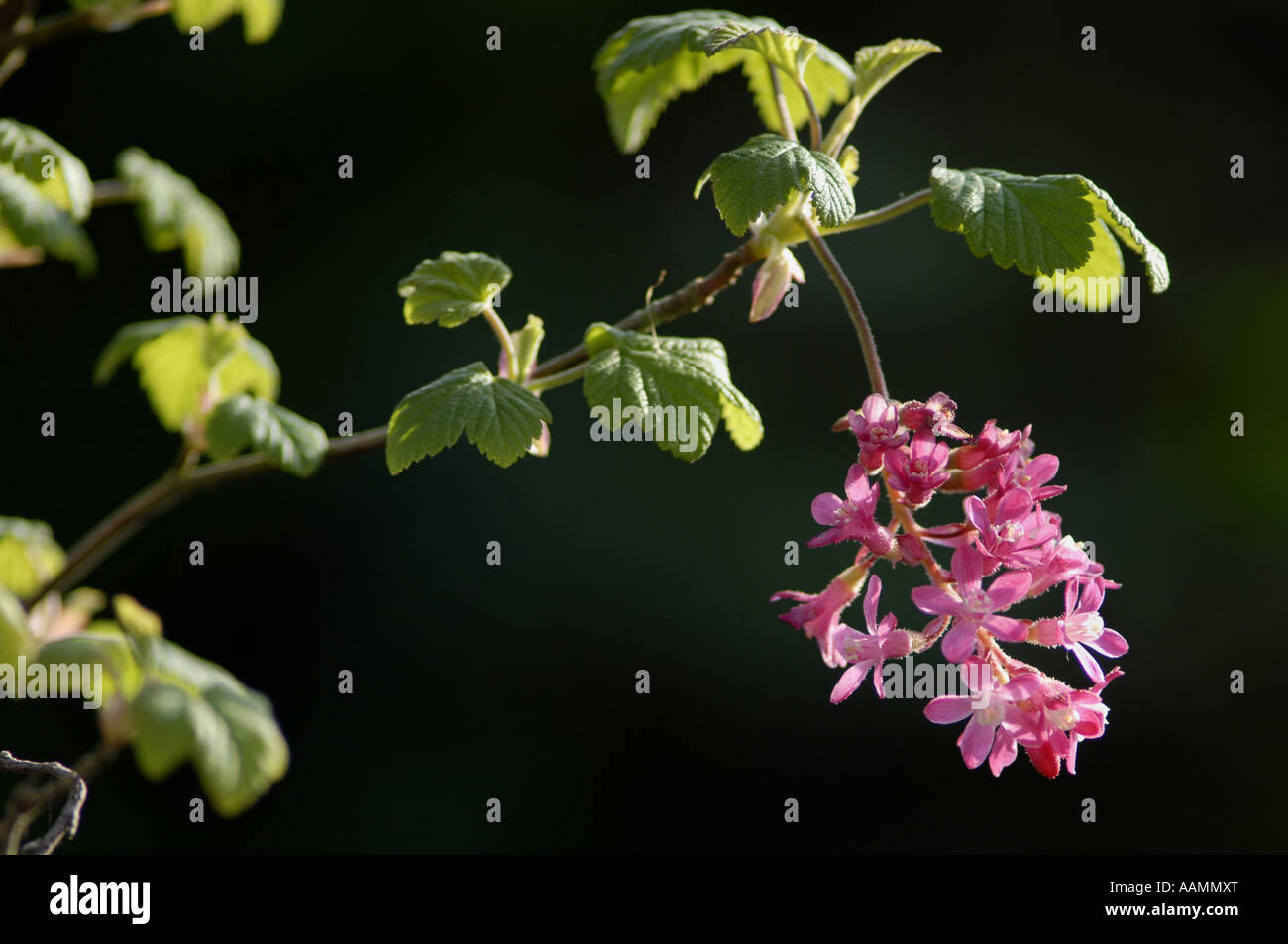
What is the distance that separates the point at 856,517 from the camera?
0.78 meters

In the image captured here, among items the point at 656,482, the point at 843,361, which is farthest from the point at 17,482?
the point at 843,361

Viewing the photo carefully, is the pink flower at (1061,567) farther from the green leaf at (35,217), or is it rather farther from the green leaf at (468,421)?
the green leaf at (35,217)

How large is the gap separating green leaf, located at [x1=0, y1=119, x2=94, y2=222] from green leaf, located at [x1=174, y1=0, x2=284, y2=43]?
0.80ft

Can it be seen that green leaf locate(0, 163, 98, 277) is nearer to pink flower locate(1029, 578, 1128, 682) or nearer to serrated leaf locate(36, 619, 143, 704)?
serrated leaf locate(36, 619, 143, 704)

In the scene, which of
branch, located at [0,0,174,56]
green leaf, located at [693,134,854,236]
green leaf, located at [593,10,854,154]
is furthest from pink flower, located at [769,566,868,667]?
branch, located at [0,0,174,56]

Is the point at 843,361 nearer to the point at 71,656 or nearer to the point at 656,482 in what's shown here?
the point at 656,482

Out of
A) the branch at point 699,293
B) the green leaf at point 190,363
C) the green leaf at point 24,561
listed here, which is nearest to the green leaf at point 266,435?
the green leaf at point 190,363

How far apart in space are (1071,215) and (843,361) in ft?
6.19

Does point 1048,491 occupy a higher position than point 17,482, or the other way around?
point 17,482

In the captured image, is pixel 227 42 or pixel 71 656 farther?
pixel 227 42

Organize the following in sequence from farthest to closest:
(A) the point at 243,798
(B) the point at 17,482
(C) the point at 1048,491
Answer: (B) the point at 17,482, (A) the point at 243,798, (C) the point at 1048,491

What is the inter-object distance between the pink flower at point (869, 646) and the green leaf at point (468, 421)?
25 cm

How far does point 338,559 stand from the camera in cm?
270

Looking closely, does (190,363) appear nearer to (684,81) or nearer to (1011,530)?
(684,81)
